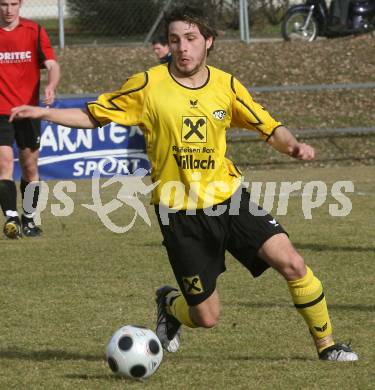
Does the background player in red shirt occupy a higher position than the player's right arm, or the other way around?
the player's right arm

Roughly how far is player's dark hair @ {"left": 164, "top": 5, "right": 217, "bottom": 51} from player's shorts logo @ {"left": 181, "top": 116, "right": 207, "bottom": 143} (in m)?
0.42

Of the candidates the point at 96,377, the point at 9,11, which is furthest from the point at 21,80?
the point at 96,377

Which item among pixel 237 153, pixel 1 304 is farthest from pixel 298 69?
pixel 1 304

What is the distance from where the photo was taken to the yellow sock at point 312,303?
5.79m

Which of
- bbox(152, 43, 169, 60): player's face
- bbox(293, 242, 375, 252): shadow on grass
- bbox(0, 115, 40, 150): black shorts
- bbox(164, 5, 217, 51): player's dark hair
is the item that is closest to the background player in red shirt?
bbox(0, 115, 40, 150): black shorts

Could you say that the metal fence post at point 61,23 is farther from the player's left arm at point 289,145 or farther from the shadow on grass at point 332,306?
the player's left arm at point 289,145

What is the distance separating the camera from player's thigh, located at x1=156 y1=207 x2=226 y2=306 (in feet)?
19.0

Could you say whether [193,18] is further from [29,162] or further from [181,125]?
[29,162]

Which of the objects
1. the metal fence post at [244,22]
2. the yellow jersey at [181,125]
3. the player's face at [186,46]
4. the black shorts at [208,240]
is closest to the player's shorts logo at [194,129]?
the yellow jersey at [181,125]

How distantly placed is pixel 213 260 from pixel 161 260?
3616 millimetres

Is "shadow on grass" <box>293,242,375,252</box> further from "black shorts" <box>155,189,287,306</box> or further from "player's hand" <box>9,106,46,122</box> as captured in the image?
"player's hand" <box>9,106,46,122</box>

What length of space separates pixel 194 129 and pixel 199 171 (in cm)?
22

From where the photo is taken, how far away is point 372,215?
12070 millimetres

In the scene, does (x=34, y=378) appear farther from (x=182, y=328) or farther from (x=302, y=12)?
(x=302, y=12)
